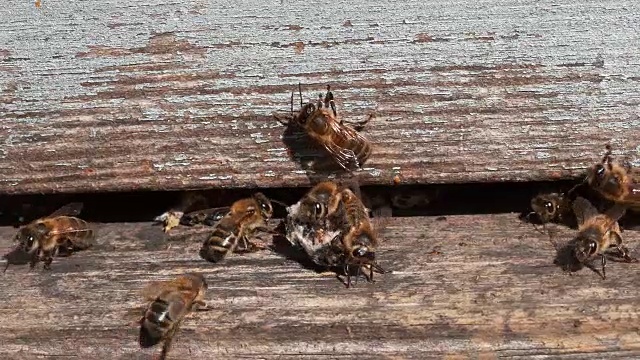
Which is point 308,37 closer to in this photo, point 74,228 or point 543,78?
point 543,78

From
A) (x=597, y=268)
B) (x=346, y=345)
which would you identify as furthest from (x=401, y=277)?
(x=597, y=268)

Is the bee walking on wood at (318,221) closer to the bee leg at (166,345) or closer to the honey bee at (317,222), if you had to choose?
the honey bee at (317,222)

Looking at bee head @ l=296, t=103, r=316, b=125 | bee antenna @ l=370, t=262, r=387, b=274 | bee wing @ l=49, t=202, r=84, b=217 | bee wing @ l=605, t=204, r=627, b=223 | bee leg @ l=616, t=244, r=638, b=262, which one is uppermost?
bee head @ l=296, t=103, r=316, b=125

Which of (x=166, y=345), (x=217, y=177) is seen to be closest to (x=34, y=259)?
(x=217, y=177)

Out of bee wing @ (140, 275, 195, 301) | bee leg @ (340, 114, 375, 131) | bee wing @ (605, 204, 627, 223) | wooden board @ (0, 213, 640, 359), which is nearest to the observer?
wooden board @ (0, 213, 640, 359)

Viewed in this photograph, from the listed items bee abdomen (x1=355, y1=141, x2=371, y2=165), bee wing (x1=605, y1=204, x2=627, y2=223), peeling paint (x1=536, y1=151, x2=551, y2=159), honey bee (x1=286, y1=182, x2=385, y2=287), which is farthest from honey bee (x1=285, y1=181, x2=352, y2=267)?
bee wing (x1=605, y1=204, x2=627, y2=223)

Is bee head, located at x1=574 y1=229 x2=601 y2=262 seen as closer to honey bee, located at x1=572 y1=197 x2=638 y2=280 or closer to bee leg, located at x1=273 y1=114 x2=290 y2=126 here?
honey bee, located at x1=572 y1=197 x2=638 y2=280

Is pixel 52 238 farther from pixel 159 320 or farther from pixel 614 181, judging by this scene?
pixel 614 181
